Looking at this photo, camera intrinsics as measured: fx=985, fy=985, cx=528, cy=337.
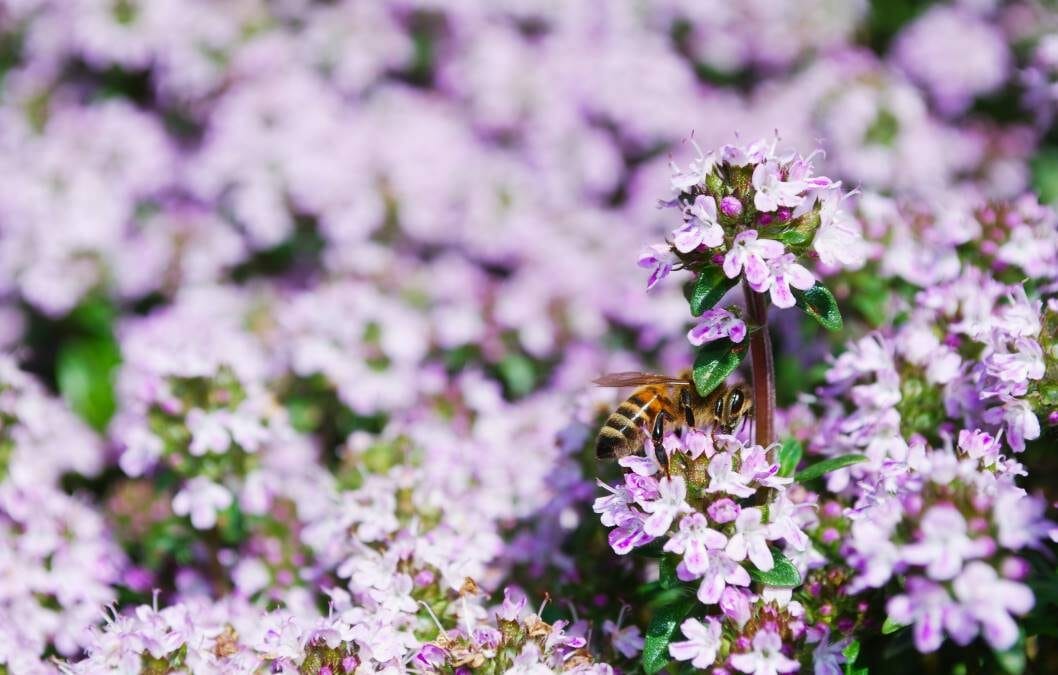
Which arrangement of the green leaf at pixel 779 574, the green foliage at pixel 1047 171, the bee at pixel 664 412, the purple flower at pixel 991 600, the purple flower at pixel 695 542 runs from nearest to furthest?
the purple flower at pixel 991 600, the purple flower at pixel 695 542, the green leaf at pixel 779 574, the bee at pixel 664 412, the green foliage at pixel 1047 171

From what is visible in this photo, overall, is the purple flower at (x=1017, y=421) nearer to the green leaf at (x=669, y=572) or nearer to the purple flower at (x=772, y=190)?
the purple flower at (x=772, y=190)

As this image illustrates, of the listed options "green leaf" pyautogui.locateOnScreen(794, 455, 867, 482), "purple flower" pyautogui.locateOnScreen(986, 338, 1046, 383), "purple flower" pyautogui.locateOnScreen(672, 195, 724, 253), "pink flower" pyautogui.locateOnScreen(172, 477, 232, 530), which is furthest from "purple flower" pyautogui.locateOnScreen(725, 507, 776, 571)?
"pink flower" pyautogui.locateOnScreen(172, 477, 232, 530)

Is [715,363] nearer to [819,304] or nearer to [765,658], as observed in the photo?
[819,304]

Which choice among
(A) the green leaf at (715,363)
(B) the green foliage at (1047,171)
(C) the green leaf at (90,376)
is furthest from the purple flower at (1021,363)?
(C) the green leaf at (90,376)

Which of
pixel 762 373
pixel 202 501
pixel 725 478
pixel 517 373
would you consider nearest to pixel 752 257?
pixel 762 373

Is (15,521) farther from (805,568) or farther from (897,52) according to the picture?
(897,52)
